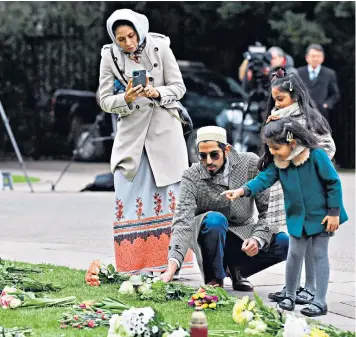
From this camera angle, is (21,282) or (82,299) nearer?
(82,299)

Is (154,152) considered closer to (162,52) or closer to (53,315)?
(162,52)

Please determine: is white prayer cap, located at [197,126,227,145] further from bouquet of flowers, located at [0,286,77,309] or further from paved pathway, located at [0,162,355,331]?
bouquet of flowers, located at [0,286,77,309]

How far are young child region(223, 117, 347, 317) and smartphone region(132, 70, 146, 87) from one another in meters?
1.34

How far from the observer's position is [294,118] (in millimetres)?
7121

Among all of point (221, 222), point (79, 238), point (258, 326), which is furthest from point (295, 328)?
point (79, 238)

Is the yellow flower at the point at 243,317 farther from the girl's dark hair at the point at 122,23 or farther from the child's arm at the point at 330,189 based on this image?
the girl's dark hair at the point at 122,23

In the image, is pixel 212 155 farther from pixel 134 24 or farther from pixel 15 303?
pixel 15 303

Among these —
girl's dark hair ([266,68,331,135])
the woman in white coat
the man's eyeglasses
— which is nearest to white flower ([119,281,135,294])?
the man's eyeglasses

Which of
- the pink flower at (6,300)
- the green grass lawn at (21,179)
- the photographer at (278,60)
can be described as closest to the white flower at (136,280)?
the pink flower at (6,300)

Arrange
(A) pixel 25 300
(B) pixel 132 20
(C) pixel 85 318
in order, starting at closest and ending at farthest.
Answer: (C) pixel 85 318 < (A) pixel 25 300 < (B) pixel 132 20

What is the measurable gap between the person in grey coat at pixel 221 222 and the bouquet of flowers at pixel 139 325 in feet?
5.61

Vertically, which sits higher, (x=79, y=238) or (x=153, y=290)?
(x=153, y=290)

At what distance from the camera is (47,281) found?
7.66 metres

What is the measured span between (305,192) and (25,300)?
1780 millimetres
